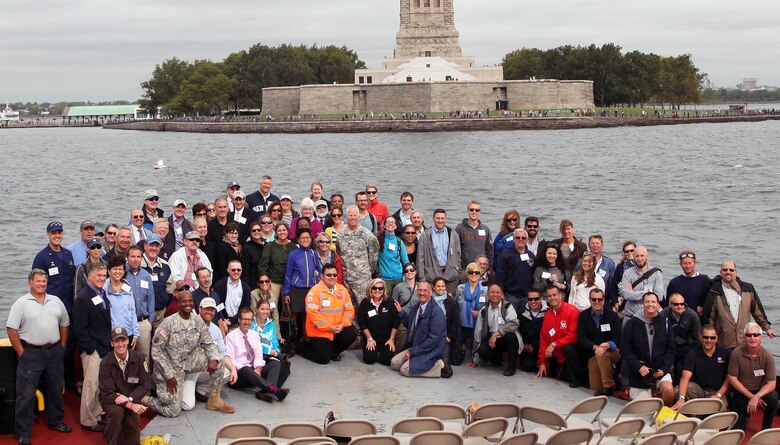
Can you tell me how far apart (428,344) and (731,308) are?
3.35 m

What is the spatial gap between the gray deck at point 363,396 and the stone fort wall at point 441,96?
258 ft

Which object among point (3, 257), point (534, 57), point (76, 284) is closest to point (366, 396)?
point (76, 284)

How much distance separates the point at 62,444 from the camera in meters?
8.95

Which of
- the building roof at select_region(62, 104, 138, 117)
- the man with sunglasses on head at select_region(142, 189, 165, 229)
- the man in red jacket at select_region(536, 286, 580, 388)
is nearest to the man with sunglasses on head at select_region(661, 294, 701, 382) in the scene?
the man in red jacket at select_region(536, 286, 580, 388)

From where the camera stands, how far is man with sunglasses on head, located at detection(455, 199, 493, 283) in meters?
12.5

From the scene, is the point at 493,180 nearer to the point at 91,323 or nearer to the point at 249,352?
the point at 249,352

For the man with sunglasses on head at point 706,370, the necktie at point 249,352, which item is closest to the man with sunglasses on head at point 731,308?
the man with sunglasses on head at point 706,370

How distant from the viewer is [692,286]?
1077 centimetres

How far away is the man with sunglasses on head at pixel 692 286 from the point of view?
10680 millimetres

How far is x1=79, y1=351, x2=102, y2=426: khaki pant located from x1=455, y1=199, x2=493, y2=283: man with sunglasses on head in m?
4.94

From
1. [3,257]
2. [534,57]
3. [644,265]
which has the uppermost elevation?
[534,57]

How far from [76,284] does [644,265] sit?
6.25m

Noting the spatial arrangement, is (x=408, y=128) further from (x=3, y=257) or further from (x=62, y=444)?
(x=62, y=444)

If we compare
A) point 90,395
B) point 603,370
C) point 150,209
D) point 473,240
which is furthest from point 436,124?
point 90,395
